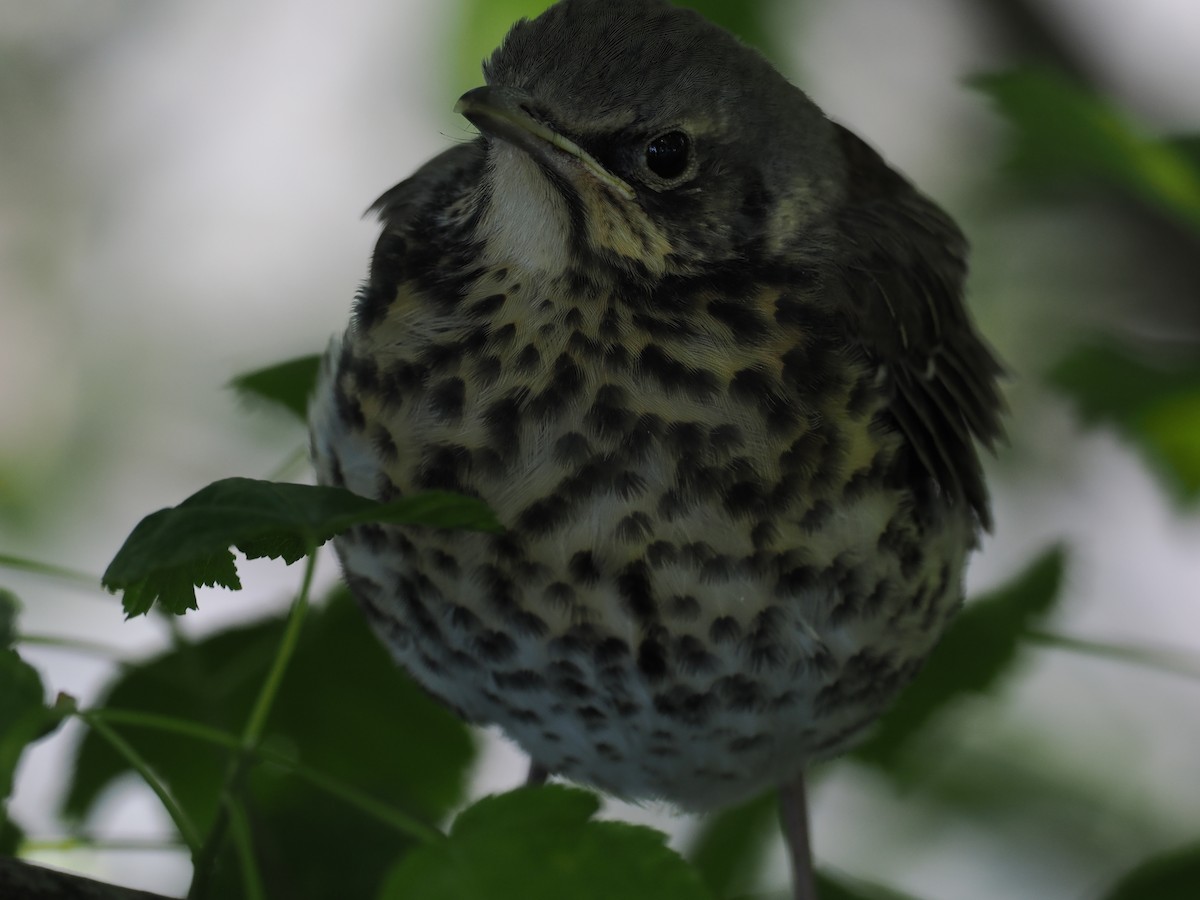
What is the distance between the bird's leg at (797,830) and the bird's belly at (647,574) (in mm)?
174

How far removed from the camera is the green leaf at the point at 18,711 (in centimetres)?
61

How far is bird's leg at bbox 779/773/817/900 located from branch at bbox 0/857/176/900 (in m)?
0.75

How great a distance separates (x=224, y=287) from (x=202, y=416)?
310 mm

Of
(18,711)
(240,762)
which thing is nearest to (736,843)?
(240,762)

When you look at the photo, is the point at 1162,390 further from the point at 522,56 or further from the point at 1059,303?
the point at 1059,303

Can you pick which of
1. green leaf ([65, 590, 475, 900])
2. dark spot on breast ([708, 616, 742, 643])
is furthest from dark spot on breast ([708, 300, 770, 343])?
green leaf ([65, 590, 475, 900])

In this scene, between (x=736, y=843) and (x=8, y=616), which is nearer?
(x=8, y=616)

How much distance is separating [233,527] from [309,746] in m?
0.61

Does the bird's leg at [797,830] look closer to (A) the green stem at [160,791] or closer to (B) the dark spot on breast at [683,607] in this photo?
(B) the dark spot on breast at [683,607]

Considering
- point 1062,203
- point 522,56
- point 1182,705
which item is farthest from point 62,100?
point 1182,705

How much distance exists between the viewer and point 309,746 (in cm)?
125

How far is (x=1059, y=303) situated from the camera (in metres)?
2.65

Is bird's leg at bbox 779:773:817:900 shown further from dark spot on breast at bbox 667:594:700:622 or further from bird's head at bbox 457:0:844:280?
bird's head at bbox 457:0:844:280

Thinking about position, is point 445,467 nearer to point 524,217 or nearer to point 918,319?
point 524,217
